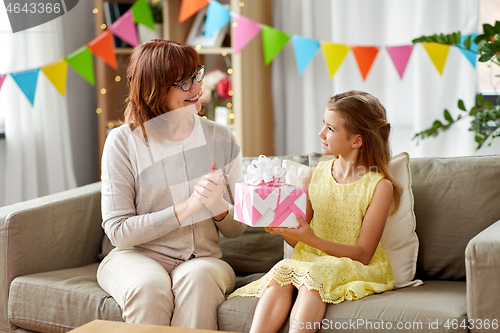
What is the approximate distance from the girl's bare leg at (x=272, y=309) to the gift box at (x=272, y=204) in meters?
0.17

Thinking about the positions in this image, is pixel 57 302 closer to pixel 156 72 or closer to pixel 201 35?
pixel 156 72

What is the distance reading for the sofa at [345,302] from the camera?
127 centimetres

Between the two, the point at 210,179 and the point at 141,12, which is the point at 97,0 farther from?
the point at 210,179

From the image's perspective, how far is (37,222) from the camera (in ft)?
5.53

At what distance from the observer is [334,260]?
1.42m

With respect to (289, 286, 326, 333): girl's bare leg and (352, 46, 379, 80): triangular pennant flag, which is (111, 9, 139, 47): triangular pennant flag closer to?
(352, 46, 379, 80): triangular pennant flag

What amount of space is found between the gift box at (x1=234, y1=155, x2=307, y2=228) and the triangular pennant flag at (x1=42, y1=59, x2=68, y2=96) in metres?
1.47

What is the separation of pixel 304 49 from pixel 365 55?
0.31m

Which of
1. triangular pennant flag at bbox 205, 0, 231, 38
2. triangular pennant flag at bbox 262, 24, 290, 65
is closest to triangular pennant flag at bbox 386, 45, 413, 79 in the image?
triangular pennant flag at bbox 262, 24, 290, 65

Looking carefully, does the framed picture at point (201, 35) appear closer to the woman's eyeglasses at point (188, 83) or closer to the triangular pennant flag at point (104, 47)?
the triangular pennant flag at point (104, 47)

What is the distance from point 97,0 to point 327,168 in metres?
1.88

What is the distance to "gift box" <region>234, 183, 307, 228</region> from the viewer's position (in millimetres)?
1336

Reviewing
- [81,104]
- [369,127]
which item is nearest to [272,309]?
[369,127]

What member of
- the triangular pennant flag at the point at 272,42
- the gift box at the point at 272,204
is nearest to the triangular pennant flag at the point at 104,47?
the triangular pennant flag at the point at 272,42
